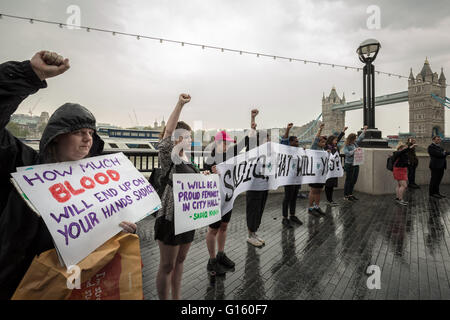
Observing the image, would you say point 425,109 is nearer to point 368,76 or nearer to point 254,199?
point 368,76

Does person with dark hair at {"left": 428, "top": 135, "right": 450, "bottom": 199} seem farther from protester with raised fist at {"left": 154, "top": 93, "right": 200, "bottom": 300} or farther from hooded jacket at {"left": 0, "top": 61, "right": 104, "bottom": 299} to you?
hooded jacket at {"left": 0, "top": 61, "right": 104, "bottom": 299}

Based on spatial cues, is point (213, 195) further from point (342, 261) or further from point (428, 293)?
point (428, 293)

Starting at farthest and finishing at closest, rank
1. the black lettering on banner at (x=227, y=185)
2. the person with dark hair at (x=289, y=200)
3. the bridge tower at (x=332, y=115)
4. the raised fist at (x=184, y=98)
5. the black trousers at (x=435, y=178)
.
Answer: the bridge tower at (x=332, y=115) < the black trousers at (x=435, y=178) < the person with dark hair at (x=289, y=200) < the black lettering on banner at (x=227, y=185) < the raised fist at (x=184, y=98)

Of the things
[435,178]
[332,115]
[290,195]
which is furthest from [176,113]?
[332,115]

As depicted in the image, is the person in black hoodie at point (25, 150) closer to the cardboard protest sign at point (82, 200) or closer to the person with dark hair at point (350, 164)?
the cardboard protest sign at point (82, 200)

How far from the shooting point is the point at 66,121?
51.1 inches

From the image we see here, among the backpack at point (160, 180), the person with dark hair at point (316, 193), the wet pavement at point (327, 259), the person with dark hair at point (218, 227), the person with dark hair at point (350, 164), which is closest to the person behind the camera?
the backpack at point (160, 180)

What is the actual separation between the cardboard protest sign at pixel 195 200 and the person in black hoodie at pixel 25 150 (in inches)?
31.2

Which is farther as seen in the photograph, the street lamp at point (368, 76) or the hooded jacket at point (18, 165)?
the street lamp at point (368, 76)

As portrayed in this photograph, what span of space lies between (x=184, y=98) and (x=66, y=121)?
0.97 m

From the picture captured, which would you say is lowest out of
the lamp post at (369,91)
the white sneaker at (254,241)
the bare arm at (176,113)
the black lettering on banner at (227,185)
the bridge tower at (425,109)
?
the white sneaker at (254,241)

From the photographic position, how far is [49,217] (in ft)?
3.96

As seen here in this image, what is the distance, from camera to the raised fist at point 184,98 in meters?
1.98

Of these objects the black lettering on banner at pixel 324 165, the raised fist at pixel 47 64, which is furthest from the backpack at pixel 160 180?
→ the black lettering on banner at pixel 324 165
